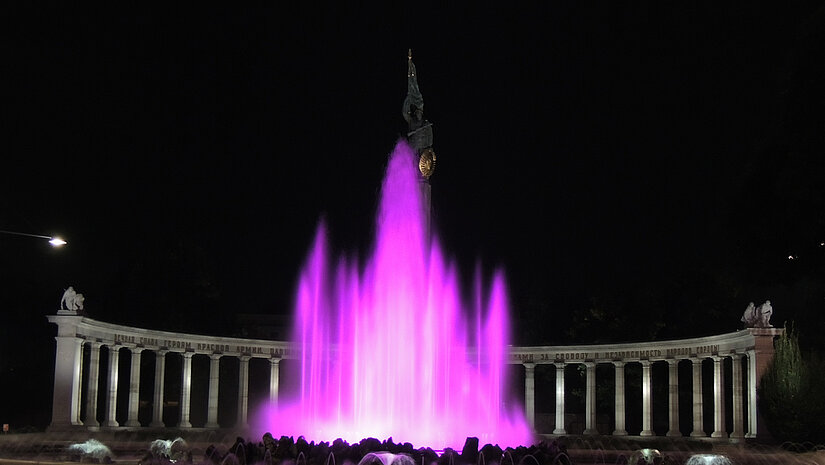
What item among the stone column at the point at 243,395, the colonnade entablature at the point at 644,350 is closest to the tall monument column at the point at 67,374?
the stone column at the point at 243,395

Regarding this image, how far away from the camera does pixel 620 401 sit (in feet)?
246

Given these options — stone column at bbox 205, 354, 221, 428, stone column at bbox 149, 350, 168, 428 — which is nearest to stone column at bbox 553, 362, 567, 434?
stone column at bbox 205, 354, 221, 428

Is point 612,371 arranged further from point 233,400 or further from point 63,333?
point 63,333

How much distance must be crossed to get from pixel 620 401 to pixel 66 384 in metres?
38.6

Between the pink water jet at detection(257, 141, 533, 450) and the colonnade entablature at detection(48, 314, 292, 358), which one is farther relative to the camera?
the colonnade entablature at detection(48, 314, 292, 358)

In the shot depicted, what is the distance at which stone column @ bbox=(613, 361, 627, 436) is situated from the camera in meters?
73.9

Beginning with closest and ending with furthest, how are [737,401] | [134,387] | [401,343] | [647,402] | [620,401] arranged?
[401,343] → [737,401] → [134,387] → [647,402] → [620,401]

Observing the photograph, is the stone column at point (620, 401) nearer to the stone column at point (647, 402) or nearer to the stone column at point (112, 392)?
the stone column at point (647, 402)

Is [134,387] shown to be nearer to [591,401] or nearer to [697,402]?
[591,401]

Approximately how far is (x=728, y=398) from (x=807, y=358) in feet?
74.9

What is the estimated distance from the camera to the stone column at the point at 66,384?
58.3m

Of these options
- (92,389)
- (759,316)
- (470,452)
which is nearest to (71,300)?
(92,389)

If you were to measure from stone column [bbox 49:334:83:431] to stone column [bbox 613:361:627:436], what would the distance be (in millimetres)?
37092

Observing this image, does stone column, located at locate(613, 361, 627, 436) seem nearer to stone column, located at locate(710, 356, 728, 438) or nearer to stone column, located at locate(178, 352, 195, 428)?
stone column, located at locate(710, 356, 728, 438)
